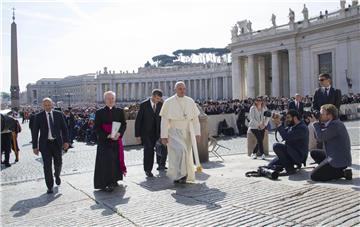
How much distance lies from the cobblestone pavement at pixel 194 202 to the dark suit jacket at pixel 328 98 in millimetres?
1428

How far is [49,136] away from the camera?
305 inches

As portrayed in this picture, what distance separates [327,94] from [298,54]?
31.3m

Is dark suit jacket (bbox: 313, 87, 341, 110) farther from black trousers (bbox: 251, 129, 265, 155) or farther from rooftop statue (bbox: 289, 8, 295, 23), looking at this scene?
rooftop statue (bbox: 289, 8, 295, 23)

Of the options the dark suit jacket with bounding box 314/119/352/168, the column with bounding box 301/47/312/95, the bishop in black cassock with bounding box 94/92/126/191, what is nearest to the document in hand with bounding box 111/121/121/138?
the bishop in black cassock with bounding box 94/92/126/191

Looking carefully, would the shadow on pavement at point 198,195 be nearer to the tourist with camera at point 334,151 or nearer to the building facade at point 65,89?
the tourist with camera at point 334,151

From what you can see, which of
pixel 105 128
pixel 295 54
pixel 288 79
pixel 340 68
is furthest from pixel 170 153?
pixel 288 79

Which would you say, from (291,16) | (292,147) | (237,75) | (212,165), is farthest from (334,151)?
(237,75)

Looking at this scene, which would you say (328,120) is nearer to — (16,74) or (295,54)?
(295,54)

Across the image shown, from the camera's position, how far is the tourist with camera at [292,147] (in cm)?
771

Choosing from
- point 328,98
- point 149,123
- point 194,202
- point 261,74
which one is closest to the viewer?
point 194,202

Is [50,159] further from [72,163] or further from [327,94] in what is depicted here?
[327,94]

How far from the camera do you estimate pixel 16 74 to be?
135 ft

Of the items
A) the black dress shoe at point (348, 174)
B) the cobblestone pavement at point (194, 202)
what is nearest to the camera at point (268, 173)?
the cobblestone pavement at point (194, 202)

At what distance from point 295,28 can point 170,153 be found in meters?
34.0
